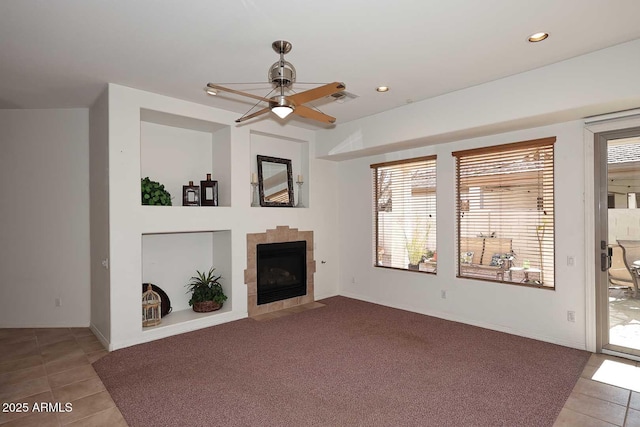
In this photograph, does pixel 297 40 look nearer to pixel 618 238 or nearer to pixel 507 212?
pixel 507 212

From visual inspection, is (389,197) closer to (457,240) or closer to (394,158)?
(394,158)

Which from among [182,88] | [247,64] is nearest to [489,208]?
[247,64]

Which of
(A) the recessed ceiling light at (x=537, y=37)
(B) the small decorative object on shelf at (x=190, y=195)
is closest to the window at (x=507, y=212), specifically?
(A) the recessed ceiling light at (x=537, y=37)

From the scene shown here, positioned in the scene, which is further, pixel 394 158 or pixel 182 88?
pixel 394 158

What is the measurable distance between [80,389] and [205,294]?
6.48ft

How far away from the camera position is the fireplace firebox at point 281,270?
212 inches

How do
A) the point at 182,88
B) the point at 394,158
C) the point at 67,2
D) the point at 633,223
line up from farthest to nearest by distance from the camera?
the point at 394,158, the point at 182,88, the point at 633,223, the point at 67,2

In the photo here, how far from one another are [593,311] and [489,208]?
156 cm

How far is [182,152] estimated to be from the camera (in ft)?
16.6

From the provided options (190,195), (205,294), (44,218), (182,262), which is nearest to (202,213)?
(190,195)

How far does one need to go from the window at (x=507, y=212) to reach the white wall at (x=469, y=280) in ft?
0.36

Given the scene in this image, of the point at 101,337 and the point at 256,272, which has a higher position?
the point at 256,272

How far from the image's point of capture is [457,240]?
4914 millimetres

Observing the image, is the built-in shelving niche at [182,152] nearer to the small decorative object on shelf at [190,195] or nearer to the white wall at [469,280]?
the small decorative object on shelf at [190,195]
